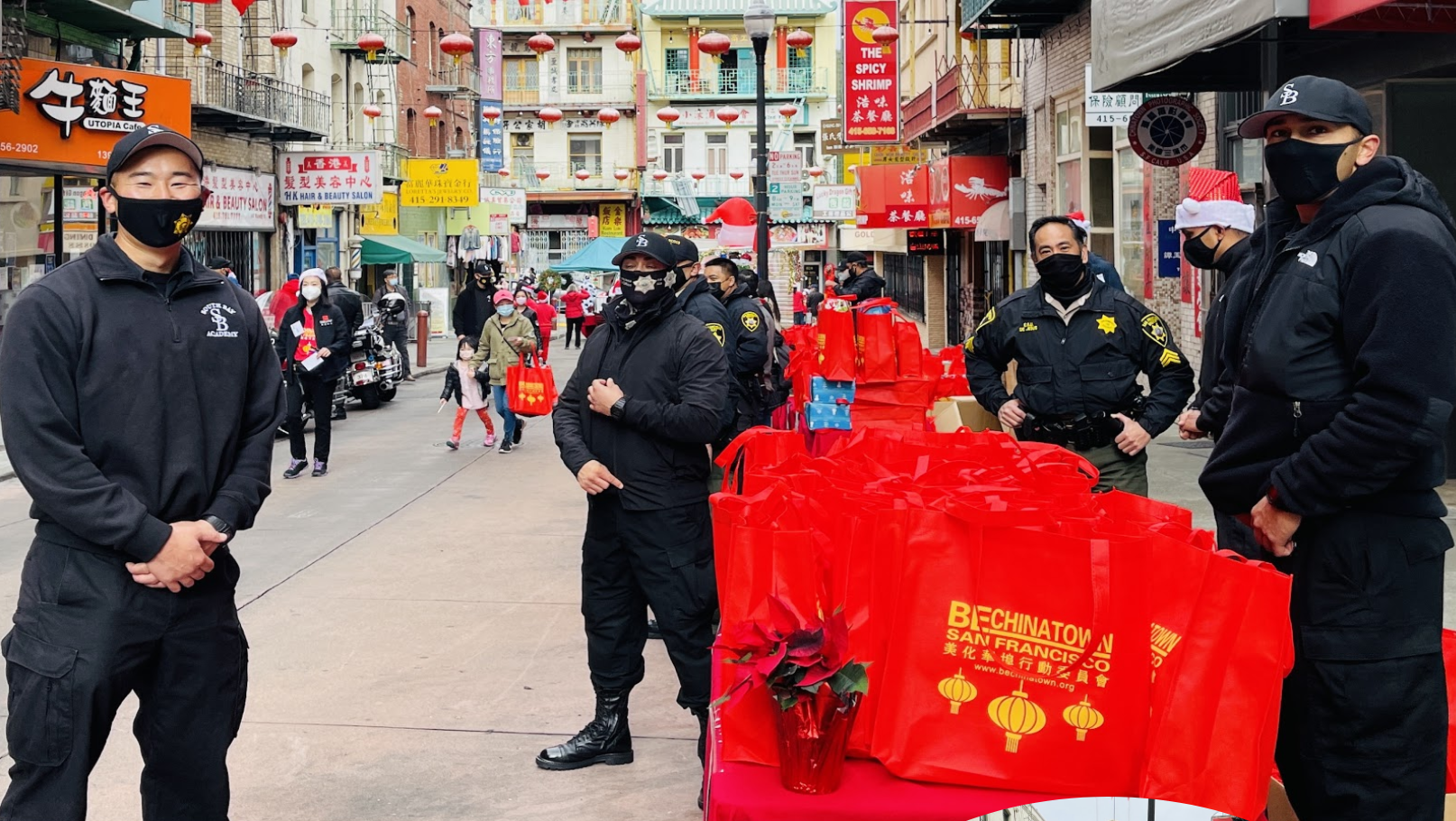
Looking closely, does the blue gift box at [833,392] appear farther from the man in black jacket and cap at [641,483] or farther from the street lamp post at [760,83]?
the street lamp post at [760,83]

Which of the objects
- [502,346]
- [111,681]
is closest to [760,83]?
[502,346]

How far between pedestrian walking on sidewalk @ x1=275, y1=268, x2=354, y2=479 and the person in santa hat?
27.0ft

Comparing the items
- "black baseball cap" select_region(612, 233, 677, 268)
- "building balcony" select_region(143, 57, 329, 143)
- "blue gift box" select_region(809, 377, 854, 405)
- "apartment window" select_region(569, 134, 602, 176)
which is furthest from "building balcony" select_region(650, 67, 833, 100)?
"black baseball cap" select_region(612, 233, 677, 268)

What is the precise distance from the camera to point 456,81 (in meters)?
52.3

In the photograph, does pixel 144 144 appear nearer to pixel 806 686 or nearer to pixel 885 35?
pixel 806 686

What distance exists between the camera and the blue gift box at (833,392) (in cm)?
1072

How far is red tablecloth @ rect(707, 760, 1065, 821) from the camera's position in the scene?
3.43 m

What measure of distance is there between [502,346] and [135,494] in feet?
41.7

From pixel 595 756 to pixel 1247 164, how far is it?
10364 mm

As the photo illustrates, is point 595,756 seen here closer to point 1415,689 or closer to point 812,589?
point 812,589

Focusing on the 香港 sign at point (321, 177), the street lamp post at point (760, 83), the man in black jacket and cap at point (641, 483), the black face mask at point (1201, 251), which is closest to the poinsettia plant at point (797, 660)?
the man in black jacket and cap at point (641, 483)

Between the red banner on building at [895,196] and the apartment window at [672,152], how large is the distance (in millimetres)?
41263

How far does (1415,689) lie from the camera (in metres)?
3.56

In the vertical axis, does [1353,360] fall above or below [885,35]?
below
